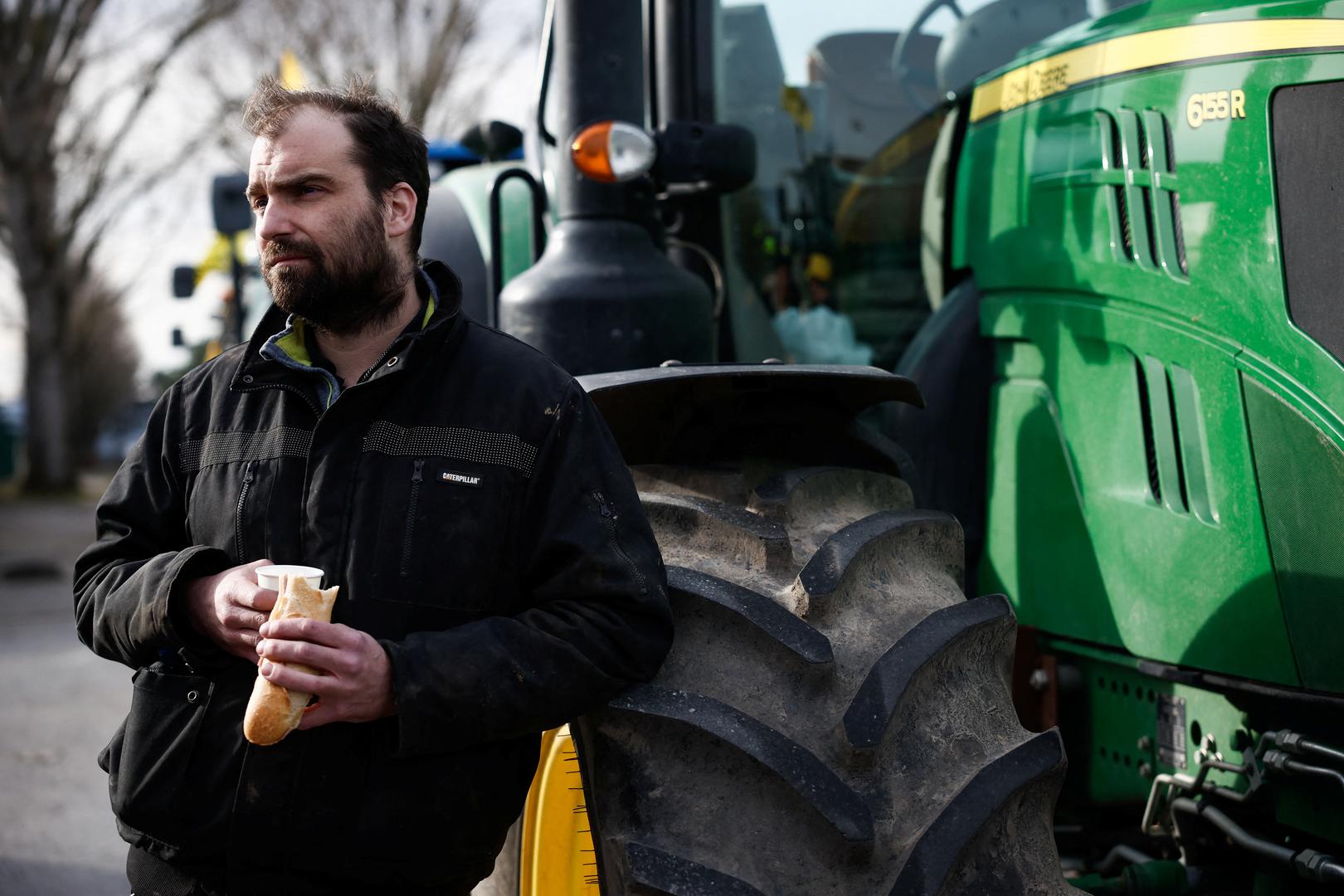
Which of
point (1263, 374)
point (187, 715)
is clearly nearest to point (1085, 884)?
point (1263, 374)

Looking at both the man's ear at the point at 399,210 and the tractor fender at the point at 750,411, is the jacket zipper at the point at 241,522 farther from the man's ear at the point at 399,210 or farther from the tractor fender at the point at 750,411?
the tractor fender at the point at 750,411

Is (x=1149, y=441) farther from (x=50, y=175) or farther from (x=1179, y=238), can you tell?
(x=50, y=175)

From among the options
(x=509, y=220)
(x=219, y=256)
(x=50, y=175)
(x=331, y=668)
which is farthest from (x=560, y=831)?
(x=50, y=175)

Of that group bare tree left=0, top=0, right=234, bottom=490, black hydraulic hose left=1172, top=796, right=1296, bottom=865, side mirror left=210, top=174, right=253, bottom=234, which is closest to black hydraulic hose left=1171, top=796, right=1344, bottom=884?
black hydraulic hose left=1172, top=796, right=1296, bottom=865

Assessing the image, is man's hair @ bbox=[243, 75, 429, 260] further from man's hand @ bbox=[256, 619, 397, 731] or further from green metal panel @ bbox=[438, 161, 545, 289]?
green metal panel @ bbox=[438, 161, 545, 289]

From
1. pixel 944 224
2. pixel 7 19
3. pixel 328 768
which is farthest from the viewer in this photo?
pixel 7 19

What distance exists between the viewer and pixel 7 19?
1948 cm

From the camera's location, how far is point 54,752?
5836 millimetres

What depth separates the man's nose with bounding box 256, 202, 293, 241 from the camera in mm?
2027

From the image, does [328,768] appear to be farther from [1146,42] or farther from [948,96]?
[948,96]

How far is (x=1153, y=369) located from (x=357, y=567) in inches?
56.5

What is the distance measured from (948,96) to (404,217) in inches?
62.3

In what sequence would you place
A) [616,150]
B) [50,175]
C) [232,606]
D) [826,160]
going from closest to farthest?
[232,606] → [616,150] → [826,160] → [50,175]

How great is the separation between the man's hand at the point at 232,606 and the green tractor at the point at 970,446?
49 cm
